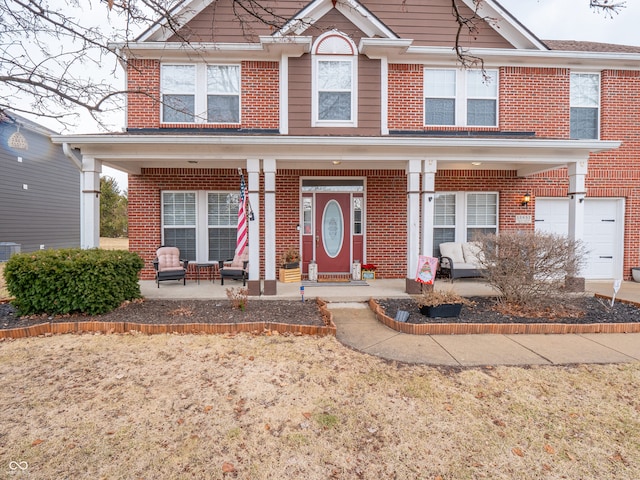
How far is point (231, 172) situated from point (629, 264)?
→ 10.9 m

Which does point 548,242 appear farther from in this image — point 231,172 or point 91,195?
point 91,195

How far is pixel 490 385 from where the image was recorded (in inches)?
132

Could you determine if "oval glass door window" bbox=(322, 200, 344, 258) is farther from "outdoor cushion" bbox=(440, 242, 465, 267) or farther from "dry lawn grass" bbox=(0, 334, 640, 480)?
"dry lawn grass" bbox=(0, 334, 640, 480)

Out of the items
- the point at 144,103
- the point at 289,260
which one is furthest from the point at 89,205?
the point at 289,260

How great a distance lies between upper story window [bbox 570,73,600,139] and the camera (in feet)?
29.5

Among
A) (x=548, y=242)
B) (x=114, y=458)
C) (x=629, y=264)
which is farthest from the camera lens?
(x=629, y=264)

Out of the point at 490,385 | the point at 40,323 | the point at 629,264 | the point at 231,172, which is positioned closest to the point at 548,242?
the point at 490,385

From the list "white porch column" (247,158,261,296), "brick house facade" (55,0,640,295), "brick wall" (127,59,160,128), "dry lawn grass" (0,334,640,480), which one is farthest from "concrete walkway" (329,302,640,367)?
"brick wall" (127,59,160,128)

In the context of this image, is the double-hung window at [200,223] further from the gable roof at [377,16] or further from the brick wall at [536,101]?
the brick wall at [536,101]

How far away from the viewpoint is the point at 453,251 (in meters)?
8.70

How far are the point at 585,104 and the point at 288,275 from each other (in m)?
9.04

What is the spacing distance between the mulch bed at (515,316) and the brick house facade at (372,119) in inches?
110

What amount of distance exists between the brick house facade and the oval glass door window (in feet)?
0.12

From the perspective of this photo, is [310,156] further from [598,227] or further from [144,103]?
[598,227]
